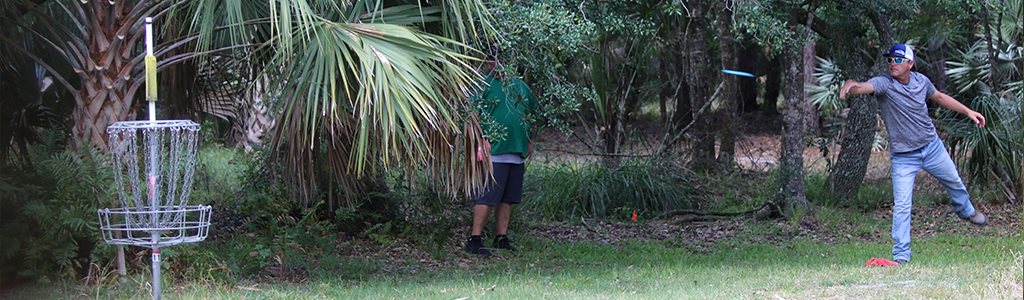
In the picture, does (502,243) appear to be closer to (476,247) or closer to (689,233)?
(476,247)

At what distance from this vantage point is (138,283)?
448 centimetres

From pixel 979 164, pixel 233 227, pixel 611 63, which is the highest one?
pixel 611 63

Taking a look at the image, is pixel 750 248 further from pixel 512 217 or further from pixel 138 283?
pixel 138 283

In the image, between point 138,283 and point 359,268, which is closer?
point 138,283

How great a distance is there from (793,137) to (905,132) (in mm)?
2319

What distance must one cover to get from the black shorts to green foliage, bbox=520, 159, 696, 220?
188 centimetres

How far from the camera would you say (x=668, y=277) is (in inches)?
195

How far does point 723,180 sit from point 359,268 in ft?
17.3

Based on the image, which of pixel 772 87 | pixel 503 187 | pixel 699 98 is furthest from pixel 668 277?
pixel 772 87

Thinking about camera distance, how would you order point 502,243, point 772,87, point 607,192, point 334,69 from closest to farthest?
point 334,69 < point 502,243 < point 607,192 < point 772,87

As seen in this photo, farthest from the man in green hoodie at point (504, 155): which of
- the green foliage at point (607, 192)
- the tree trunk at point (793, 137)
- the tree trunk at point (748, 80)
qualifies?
the tree trunk at point (748, 80)

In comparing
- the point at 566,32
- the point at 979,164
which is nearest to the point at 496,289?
the point at 566,32

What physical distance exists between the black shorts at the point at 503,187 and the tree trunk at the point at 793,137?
288 centimetres

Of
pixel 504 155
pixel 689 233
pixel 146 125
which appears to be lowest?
pixel 689 233
